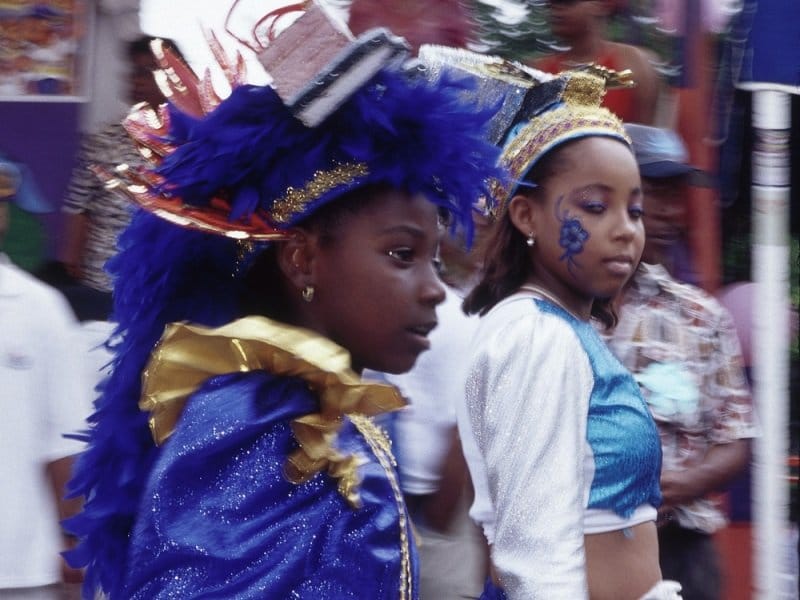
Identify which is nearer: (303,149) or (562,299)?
(303,149)

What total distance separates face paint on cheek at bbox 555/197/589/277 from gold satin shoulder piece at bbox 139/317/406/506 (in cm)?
88

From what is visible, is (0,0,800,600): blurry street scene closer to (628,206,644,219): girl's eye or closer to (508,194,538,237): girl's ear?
(508,194,538,237): girl's ear

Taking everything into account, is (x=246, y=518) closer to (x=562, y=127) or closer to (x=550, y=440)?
(x=550, y=440)

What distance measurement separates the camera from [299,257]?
8.35ft

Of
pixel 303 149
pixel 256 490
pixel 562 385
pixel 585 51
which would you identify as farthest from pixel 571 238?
pixel 585 51

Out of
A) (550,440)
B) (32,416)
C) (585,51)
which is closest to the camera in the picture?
(550,440)

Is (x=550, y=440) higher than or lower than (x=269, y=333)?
lower

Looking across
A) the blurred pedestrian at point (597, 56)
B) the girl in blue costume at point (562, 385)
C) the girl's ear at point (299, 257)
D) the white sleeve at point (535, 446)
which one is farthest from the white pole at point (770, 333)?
the girl's ear at point (299, 257)

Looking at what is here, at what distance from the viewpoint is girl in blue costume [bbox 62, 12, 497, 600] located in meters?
2.32

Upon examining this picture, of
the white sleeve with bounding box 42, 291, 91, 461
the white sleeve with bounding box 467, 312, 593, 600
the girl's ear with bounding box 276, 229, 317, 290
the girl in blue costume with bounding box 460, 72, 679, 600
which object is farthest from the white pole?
the girl's ear with bounding box 276, 229, 317, 290

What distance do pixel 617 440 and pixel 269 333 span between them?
98 centimetres

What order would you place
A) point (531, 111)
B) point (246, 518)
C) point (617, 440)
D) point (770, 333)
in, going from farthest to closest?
point (770, 333) → point (531, 111) → point (617, 440) → point (246, 518)

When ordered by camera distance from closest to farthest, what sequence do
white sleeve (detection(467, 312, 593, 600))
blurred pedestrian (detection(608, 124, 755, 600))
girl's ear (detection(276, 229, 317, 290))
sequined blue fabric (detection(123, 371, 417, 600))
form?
sequined blue fabric (detection(123, 371, 417, 600)) → girl's ear (detection(276, 229, 317, 290)) → white sleeve (detection(467, 312, 593, 600)) → blurred pedestrian (detection(608, 124, 755, 600))

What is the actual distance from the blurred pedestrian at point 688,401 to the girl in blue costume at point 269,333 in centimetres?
165
